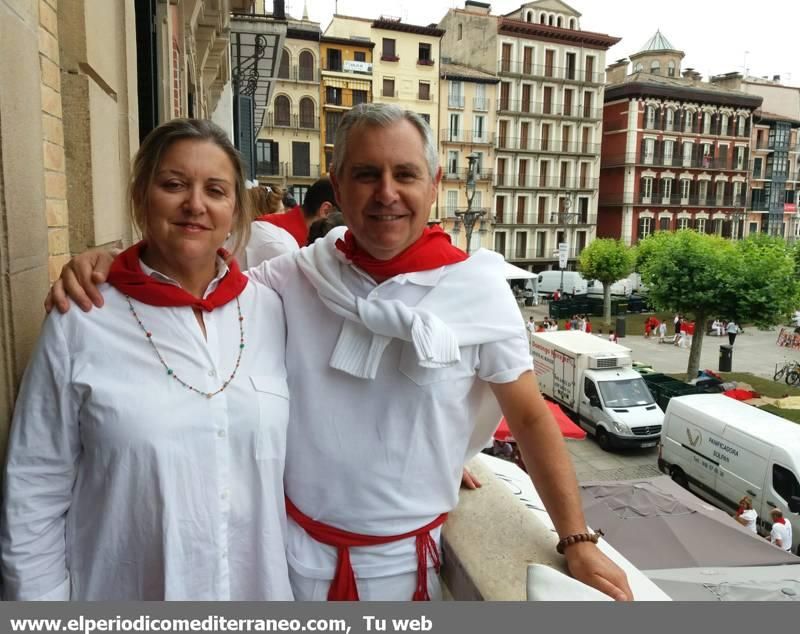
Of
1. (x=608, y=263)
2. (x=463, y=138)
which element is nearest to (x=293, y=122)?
(x=463, y=138)

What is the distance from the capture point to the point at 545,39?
4388cm

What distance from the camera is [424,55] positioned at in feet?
133

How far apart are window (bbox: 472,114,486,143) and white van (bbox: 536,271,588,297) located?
33.3 ft

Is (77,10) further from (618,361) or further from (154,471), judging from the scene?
(618,361)

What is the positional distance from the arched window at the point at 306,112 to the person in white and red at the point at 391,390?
3762 cm

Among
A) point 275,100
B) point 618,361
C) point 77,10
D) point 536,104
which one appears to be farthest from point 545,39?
point 77,10

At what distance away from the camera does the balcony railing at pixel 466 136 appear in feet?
137

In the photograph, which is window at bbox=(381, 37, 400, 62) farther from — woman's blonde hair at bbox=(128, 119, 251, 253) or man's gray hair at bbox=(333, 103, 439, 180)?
woman's blonde hair at bbox=(128, 119, 251, 253)

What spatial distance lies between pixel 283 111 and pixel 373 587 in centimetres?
3805

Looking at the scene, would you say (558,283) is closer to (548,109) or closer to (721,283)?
(548,109)

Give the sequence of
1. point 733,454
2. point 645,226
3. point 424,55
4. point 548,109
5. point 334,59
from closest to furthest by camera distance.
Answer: point 733,454 < point 334,59 < point 424,55 < point 548,109 < point 645,226

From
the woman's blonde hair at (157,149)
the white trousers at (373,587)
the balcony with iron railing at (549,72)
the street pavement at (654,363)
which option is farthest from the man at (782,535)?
the balcony with iron railing at (549,72)

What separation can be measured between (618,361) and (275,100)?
2742 centimetres

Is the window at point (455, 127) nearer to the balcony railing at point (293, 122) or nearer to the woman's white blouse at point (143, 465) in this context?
the balcony railing at point (293, 122)
